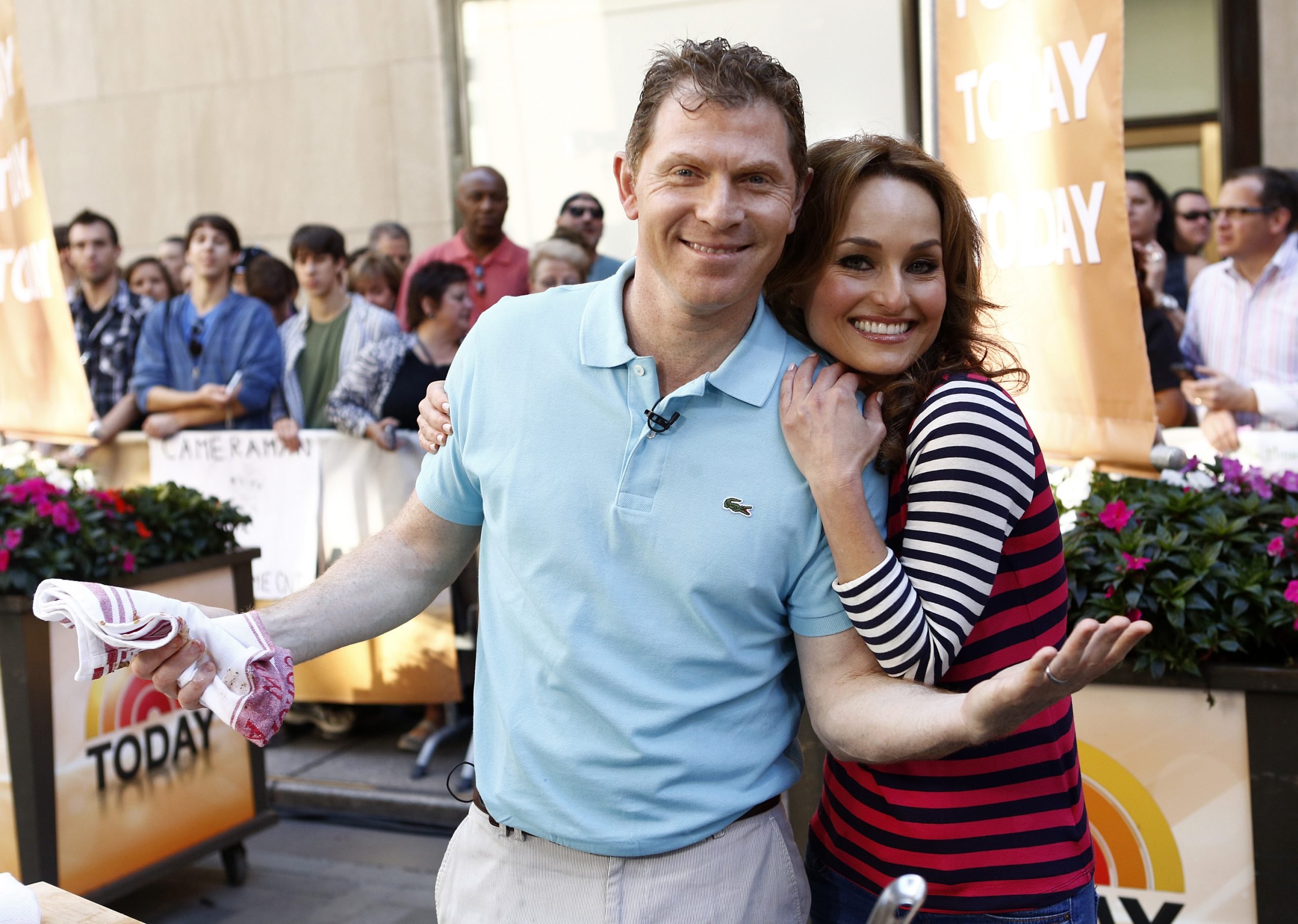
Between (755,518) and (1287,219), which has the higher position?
(1287,219)

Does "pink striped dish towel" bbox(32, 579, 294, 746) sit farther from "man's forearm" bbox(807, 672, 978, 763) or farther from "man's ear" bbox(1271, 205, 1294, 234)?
"man's ear" bbox(1271, 205, 1294, 234)

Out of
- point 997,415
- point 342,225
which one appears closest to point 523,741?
point 997,415

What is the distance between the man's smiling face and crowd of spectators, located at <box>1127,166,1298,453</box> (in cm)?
348

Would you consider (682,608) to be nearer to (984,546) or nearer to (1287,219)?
(984,546)

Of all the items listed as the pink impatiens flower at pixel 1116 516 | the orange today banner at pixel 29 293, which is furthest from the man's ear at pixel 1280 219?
the orange today banner at pixel 29 293

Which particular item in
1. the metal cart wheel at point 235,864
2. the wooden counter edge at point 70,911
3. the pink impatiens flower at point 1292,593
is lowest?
the metal cart wheel at point 235,864

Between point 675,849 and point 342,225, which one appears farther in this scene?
point 342,225

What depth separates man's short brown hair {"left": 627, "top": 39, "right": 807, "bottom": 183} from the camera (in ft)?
5.69

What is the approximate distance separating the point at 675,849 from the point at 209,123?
9208mm

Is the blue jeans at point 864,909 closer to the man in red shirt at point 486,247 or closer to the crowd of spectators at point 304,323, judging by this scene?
the crowd of spectators at point 304,323

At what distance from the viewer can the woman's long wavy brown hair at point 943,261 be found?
1828 mm

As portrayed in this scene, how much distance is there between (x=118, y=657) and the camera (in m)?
1.69

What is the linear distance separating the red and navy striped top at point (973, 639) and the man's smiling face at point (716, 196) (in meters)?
0.34

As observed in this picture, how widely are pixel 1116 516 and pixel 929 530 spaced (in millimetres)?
1497
